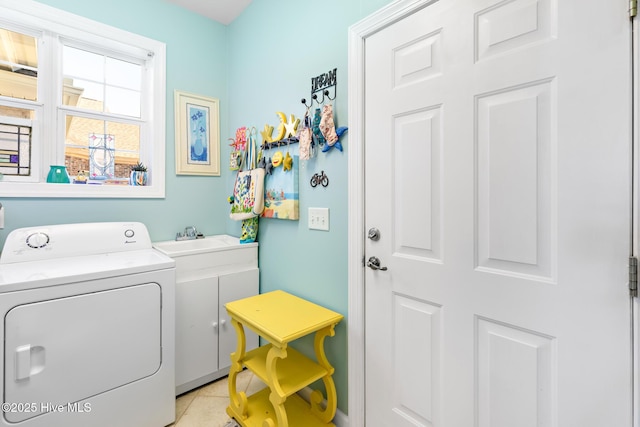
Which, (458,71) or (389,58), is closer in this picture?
(458,71)

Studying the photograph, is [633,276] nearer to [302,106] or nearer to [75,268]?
[302,106]

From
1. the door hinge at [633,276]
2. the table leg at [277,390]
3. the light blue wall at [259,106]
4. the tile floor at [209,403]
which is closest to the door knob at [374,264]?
the light blue wall at [259,106]

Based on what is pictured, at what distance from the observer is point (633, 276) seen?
796mm

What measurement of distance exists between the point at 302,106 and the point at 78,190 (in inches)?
63.7

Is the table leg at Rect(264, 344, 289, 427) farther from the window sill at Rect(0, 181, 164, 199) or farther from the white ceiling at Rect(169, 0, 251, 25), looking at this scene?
the white ceiling at Rect(169, 0, 251, 25)

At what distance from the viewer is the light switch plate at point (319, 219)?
1674 mm

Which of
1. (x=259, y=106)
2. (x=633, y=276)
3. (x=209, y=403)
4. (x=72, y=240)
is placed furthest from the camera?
(x=259, y=106)

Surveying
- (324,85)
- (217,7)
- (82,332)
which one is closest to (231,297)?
(82,332)

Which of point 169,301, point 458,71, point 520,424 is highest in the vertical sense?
point 458,71

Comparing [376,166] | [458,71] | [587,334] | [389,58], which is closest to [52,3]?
[389,58]

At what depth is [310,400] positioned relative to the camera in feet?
5.68

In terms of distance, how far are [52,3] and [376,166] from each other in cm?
237

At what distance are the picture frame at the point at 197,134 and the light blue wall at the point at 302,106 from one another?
266 mm

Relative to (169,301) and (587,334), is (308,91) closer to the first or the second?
(169,301)
